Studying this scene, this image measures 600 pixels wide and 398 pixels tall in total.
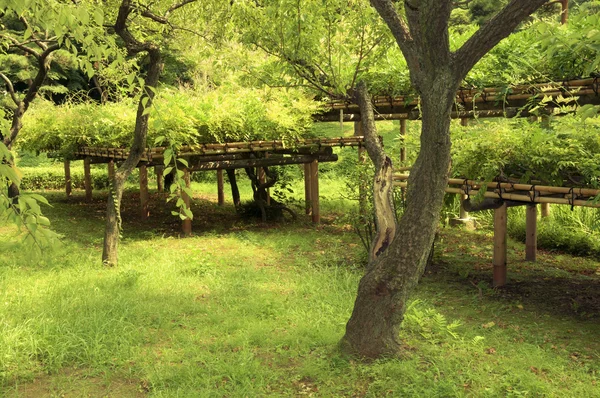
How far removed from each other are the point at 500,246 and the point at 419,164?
3.45 meters

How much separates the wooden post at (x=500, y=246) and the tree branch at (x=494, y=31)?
3.71 metres

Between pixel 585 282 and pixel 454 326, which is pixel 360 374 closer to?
pixel 454 326

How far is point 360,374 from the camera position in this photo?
463cm

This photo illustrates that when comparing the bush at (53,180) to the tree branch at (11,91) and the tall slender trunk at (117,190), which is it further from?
the tall slender trunk at (117,190)

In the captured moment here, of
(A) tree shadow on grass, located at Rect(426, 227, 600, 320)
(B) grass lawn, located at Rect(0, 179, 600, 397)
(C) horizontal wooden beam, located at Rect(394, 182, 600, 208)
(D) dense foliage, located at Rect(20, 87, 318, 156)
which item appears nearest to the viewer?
(B) grass lawn, located at Rect(0, 179, 600, 397)

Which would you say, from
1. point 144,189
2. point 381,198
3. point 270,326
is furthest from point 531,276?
point 144,189

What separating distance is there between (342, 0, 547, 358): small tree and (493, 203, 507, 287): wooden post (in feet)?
9.95

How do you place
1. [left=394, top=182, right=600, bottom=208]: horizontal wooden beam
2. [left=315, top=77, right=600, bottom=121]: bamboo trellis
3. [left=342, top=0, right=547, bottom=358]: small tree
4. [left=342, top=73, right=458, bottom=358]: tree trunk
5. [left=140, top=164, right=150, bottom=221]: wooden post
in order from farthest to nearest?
[left=140, top=164, right=150, bottom=221]: wooden post → [left=315, top=77, right=600, bottom=121]: bamboo trellis → [left=394, top=182, right=600, bottom=208]: horizontal wooden beam → [left=342, top=73, right=458, bottom=358]: tree trunk → [left=342, top=0, right=547, bottom=358]: small tree

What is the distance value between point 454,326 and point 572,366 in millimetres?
1032

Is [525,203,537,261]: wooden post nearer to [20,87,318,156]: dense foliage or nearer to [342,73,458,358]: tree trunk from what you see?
[20,87,318,156]: dense foliage

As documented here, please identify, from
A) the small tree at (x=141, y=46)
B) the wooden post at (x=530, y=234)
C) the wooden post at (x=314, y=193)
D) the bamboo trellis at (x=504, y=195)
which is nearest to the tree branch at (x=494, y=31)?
the bamboo trellis at (x=504, y=195)

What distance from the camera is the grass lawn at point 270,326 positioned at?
4570 millimetres

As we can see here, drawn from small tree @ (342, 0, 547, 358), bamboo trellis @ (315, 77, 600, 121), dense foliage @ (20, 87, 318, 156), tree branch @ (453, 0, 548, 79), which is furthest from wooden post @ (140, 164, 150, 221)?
tree branch @ (453, 0, 548, 79)

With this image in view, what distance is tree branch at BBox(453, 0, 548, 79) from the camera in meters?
3.87
